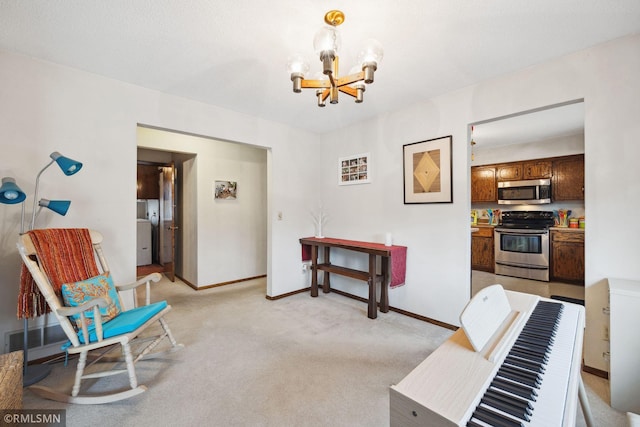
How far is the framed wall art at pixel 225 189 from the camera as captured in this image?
445 centimetres

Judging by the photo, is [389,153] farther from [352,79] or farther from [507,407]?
[507,407]

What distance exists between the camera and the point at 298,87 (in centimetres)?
170

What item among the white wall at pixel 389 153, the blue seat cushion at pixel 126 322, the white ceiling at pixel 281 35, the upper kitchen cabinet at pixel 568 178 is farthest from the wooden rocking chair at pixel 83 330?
the upper kitchen cabinet at pixel 568 178

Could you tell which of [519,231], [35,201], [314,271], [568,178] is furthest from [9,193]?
[568,178]

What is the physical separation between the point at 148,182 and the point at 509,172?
23.7 feet

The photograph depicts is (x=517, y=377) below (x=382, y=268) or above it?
above

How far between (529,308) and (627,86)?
189 cm

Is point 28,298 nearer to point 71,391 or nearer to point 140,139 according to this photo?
point 71,391

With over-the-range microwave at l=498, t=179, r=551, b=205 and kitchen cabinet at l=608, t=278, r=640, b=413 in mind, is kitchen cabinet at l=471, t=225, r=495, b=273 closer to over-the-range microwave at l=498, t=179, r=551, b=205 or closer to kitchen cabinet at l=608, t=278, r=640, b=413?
over-the-range microwave at l=498, t=179, r=551, b=205

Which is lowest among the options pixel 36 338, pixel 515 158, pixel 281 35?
pixel 36 338

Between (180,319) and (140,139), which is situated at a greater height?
(140,139)

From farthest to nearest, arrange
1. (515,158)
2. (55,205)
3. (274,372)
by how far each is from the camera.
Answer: (515,158) < (274,372) < (55,205)

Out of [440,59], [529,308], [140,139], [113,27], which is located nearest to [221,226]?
[140,139]

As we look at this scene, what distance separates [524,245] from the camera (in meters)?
4.76
